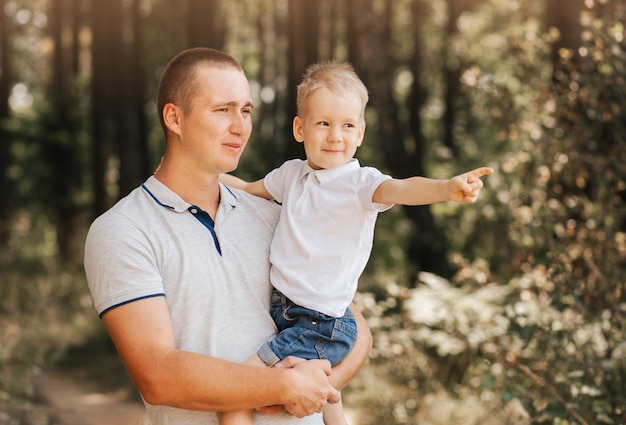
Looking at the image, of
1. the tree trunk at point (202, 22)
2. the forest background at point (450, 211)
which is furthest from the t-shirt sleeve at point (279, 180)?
the tree trunk at point (202, 22)

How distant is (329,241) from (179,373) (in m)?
0.71

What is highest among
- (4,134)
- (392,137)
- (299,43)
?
(299,43)

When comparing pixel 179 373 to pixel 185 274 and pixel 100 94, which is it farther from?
pixel 100 94

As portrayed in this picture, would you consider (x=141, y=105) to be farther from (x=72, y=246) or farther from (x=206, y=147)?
(x=206, y=147)

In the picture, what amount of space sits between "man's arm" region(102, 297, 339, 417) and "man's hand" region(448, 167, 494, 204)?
0.75 meters

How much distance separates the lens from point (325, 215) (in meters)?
3.06

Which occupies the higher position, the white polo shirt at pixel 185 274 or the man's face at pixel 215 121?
the man's face at pixel 215 121

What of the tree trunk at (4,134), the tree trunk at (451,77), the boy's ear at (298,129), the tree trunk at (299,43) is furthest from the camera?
the tree trunk at (451,77)

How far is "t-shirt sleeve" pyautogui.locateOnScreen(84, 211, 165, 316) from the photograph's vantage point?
107 inches

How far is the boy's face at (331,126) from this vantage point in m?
3.09

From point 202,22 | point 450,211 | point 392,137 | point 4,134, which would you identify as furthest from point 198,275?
point 4,134

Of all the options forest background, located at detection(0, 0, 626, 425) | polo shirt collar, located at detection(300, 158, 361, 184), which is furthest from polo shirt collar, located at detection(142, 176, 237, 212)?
forest background, located at detection(0, 0, 626, 425)

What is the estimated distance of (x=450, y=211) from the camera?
11.9 meters

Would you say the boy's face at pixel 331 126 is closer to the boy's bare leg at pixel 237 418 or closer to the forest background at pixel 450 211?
the boy's bare leg at pixel 237 418
